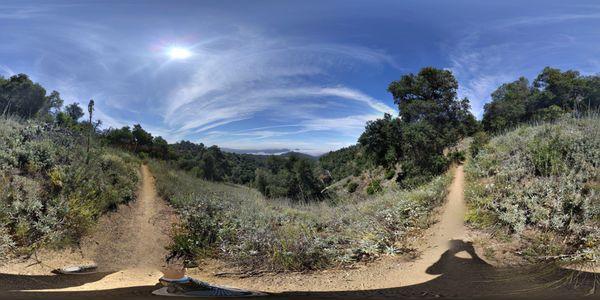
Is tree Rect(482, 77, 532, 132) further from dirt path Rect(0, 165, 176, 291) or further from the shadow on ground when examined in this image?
dirt path Rect(0, 165, 176, 291)

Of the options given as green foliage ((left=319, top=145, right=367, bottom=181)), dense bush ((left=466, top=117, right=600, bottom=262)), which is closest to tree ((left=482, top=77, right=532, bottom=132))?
green foliage ((left=319, top=145, right=367, bottom=181))

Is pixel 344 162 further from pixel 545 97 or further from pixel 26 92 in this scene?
pixel 26 92

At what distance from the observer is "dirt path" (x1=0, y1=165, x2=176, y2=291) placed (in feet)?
13.0

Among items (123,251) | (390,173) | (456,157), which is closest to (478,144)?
(456,157)

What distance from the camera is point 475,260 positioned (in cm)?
448

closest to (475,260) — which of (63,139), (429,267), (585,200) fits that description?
(429,267)

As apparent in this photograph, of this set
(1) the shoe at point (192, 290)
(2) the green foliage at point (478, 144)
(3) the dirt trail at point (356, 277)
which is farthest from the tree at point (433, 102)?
(1) the shoe at point (192, 290)

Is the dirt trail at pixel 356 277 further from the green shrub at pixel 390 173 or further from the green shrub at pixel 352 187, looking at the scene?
the green shrub at pixel 352 187

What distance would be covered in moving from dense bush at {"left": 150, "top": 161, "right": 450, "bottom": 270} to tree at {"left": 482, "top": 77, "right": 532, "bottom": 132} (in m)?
29.7

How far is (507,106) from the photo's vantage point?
34.3 m

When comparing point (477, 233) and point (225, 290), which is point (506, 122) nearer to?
point (477, 233)

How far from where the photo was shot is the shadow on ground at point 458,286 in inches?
123

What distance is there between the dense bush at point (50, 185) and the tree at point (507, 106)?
34.1m

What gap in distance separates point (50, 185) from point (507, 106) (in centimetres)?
4127
